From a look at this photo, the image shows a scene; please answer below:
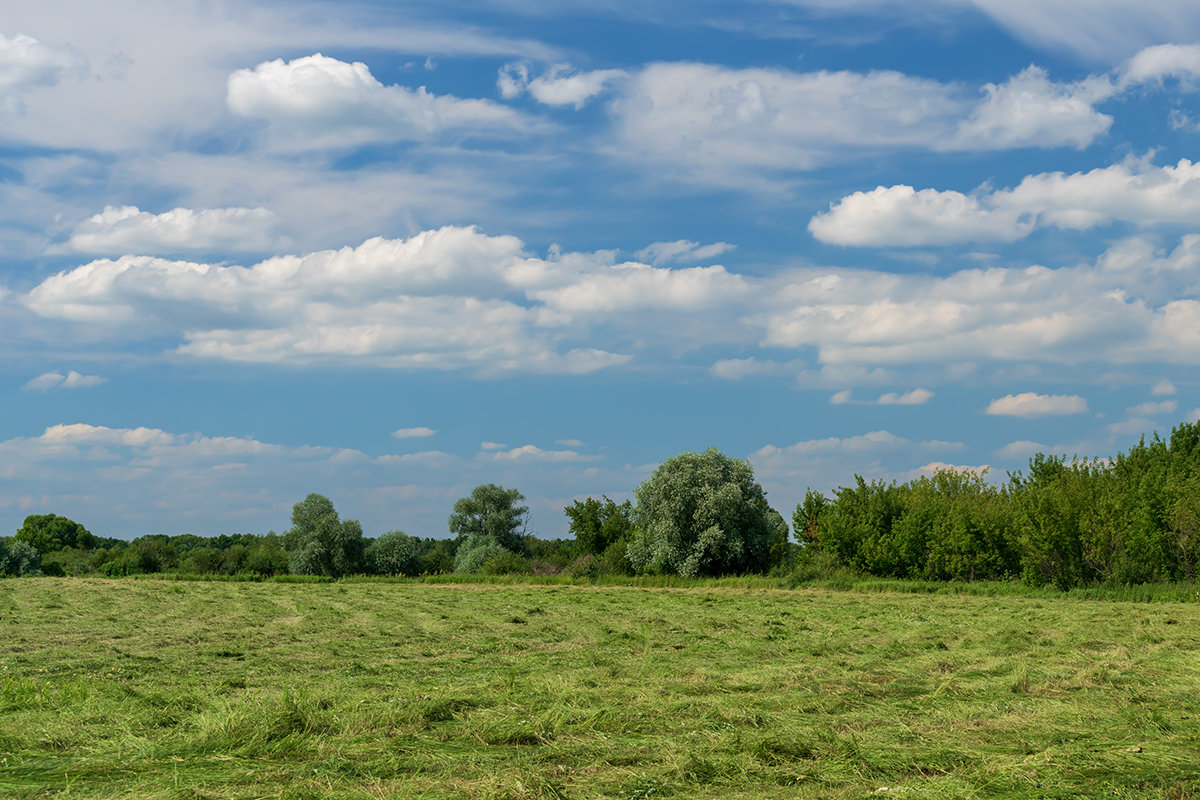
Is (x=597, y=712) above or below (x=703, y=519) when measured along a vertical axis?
below

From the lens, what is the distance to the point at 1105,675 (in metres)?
11.0

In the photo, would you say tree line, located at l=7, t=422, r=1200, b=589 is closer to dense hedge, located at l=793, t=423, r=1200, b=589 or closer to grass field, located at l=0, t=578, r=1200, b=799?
dense hedge, located at l=793, t=423, r=1200, b=589

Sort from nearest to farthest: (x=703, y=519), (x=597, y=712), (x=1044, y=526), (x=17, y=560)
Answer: (x=597, y=712), (x=1044, y=526), (x=703, y=519), (x=17, y=560)

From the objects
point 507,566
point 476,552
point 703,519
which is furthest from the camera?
point 476,552

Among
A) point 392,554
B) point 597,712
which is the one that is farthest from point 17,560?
point 597,712

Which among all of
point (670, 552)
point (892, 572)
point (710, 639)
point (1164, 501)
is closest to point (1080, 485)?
point (1164, 501)

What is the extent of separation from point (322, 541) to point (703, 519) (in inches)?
1102

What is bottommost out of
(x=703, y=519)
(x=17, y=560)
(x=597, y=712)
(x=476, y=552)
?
(x=476, y=552)

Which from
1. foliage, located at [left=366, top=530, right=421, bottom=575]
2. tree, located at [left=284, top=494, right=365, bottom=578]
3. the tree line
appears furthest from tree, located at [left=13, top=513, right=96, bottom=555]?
foliage, located at [left=366, top=530, right=421, bottom=575]

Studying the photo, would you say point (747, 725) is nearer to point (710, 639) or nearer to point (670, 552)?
point (710, 639)

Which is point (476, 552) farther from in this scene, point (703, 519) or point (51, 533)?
point (51, 533)

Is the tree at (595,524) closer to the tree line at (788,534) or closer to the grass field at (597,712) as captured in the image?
the tree line at (788,534)

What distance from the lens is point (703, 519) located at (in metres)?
43.2

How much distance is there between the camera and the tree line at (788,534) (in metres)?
30.6
